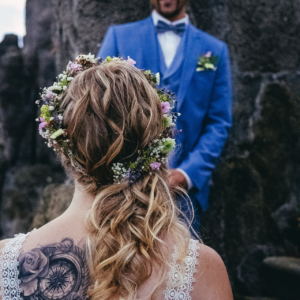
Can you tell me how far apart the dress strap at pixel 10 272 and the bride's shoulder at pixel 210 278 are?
61 cm

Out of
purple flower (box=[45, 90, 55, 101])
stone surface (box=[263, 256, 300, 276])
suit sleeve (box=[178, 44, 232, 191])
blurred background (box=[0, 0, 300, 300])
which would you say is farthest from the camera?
blurred background (box=[0, 0, 300, 300])

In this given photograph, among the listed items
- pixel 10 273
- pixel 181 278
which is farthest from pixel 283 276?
pixel 10 273

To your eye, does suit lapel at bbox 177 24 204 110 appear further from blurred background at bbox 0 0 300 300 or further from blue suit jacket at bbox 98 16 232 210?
blurred background at bbox 0 0 300 300

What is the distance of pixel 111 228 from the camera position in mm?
1271

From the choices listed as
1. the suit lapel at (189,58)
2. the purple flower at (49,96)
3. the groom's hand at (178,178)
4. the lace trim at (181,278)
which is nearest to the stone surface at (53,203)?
the groom's hand at (178,178)

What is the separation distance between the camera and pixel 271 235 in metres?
3.06

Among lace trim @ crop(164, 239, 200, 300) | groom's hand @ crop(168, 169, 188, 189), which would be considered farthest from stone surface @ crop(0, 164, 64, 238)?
lace trim @ crop(164, 239, 200, 300)

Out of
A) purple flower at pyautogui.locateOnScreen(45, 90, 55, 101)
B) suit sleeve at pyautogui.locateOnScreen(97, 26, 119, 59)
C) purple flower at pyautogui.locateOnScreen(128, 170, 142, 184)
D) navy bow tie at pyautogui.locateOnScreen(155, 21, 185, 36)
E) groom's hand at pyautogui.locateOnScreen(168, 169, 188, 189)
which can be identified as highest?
navy bow tie at pyautogui.locateOnScreen(155, 21, 185, 36)

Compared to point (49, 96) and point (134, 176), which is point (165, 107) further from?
point (49, 96)

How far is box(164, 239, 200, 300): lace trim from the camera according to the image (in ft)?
4.07

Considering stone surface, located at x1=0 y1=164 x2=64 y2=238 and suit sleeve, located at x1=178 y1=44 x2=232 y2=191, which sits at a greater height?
suit sleeve, located at x1=178 y1=44 x2=232 y2=191

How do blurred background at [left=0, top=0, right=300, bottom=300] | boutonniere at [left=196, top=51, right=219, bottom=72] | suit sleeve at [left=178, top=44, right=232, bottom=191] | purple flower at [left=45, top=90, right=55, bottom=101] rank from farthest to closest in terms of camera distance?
blurred background at [left=0, top=0, right=300, bottom=300]
boutonniere at [left=196, top=51, right=219, bottom=72]
suit sleeve at [left=178, top=44, right=232, bottom=191]
purple flower at [left=45, top=90, right=55, bottom=101]

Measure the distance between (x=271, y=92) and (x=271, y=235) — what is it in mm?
1202

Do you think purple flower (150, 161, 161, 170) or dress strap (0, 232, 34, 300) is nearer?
dress strap (0, 232, 34, 300)
